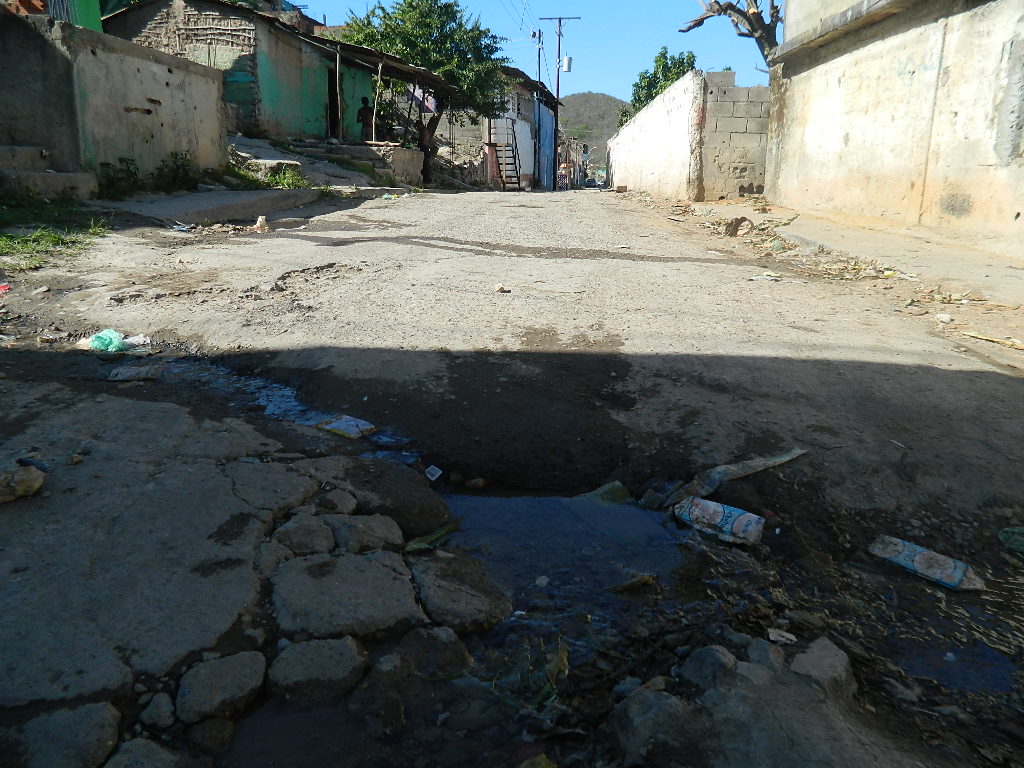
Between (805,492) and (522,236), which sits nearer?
(805,492)

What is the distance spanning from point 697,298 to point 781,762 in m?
3.18

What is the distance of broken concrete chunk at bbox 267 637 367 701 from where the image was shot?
118 centimetres

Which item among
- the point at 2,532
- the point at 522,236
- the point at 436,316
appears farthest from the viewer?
the point at 522,236

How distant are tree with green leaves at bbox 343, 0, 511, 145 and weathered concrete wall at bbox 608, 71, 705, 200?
15.5 feet

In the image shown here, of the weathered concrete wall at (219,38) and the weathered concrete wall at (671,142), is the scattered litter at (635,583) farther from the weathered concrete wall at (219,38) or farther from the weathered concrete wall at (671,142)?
the weathered concrete wall at (219,38)

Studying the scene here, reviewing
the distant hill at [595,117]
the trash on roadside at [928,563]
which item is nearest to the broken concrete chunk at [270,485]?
the trash on roadside at [928,563]

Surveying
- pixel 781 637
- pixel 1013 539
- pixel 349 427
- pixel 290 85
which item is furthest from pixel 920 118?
pixel 290 85

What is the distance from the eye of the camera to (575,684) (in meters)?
1.27

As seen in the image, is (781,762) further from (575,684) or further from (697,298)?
(697,298)

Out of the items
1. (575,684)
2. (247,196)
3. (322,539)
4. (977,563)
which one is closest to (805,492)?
(977,563)

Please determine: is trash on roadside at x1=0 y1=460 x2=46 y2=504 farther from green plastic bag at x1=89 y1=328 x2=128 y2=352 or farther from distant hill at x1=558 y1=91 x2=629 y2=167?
distant hill at x1=558 y1=91 x2=629 y2=167

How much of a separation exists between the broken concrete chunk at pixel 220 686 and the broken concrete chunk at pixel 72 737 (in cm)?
10

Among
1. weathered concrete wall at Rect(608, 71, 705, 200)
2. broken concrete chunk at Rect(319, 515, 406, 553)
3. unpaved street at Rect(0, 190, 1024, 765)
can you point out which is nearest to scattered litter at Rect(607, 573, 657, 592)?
unpaved street at Rect(0, 190, 1024, 765)

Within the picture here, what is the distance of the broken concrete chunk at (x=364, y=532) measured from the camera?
1588 millimetres
